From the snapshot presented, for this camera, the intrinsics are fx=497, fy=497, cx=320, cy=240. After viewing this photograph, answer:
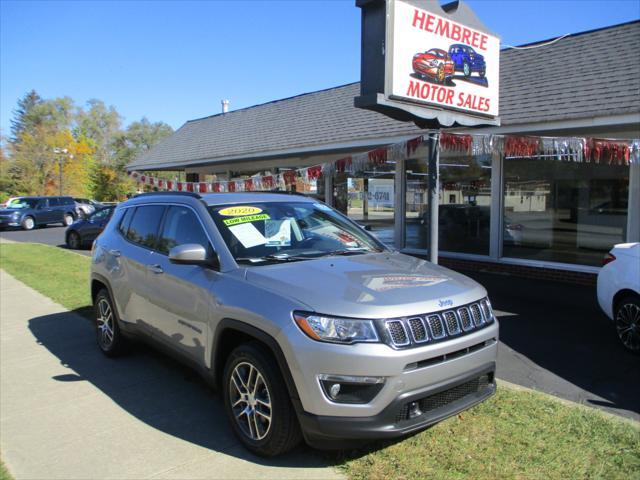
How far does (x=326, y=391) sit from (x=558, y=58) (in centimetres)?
992

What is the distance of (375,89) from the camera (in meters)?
5.64

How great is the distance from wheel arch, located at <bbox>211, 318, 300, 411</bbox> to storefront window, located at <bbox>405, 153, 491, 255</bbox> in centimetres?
812

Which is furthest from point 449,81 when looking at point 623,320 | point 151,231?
point 151,231

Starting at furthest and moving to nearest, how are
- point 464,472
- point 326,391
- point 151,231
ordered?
point 151,231
point 464,472
point 326,391

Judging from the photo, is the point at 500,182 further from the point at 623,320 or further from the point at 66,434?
the point at 66,434

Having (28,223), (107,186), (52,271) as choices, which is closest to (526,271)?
(52,271)

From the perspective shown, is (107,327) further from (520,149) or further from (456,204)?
(456,204)

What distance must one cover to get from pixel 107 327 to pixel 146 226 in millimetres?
1346

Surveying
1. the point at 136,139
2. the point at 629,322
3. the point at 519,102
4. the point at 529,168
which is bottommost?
the point at 629,322

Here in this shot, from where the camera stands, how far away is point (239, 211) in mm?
4082

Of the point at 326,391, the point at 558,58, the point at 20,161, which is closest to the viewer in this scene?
the point at 326,391

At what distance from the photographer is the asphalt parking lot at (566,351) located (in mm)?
Answer: 4367

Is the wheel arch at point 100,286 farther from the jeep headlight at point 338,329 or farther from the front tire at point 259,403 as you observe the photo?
the jeep headlight at point 338,329

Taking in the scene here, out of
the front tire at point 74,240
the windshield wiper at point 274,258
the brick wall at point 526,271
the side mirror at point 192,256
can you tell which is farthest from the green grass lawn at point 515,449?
the front tire at point 74,240
